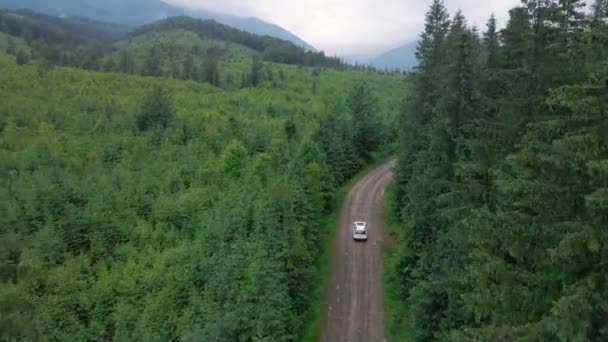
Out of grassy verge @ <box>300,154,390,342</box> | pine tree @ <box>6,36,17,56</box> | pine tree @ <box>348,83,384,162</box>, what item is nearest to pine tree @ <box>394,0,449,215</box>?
grassy verge @ <box>300,154,390,342</box>

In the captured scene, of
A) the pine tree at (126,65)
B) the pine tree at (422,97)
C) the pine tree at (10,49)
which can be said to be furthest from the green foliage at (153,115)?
the pine tree at (10,49)

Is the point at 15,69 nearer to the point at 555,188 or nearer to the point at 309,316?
the point at 309,316

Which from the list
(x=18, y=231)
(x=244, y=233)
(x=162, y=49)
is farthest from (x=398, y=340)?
(x=162, y=49)

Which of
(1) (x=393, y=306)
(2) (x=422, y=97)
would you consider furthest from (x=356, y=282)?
(2) (x=422, y=97)

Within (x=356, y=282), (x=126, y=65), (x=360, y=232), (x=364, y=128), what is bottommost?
(x=356, y=282)

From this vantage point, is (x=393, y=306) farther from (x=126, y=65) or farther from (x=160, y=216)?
(x=126, y=65)

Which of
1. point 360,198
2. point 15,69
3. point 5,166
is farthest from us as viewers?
point 15,69
